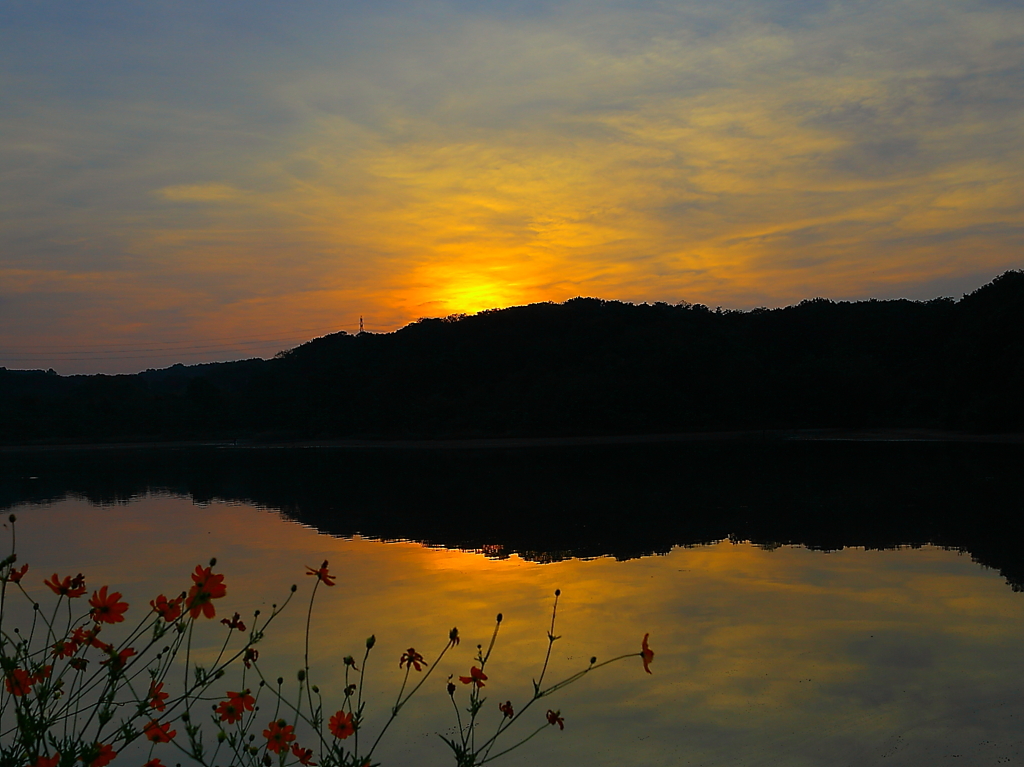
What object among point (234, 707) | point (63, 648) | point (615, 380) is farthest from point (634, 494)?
point (615, 380)

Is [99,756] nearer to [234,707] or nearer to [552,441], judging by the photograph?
[234,707]

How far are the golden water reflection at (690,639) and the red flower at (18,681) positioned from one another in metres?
3.70

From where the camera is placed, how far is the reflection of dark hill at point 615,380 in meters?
48.9

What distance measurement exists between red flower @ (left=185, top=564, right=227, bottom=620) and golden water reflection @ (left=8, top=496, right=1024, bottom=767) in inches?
152

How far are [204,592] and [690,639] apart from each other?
6.83 m

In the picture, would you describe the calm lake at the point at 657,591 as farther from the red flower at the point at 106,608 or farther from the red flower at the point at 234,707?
the red flower at the point at 106,608

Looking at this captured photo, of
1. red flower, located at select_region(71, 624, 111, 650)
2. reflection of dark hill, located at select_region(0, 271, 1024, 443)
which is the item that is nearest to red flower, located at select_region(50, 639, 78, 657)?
red flower, located at select_region(71, 624, 111, 650)

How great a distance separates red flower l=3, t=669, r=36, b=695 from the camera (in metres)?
2.26

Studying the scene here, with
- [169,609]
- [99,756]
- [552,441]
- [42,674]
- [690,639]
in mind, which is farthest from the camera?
[552,441]

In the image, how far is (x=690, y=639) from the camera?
8336 mm

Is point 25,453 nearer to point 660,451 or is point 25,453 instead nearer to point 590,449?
point 590,449

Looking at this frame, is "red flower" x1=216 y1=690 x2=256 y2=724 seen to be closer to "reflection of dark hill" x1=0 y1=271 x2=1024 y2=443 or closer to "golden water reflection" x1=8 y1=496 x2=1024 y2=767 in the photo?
"golden water reflection" x1=8 y1=496 x2=1024 y2=767

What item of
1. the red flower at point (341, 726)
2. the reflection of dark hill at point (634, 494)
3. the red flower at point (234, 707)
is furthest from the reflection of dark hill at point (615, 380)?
the red flower at point (234, 707)

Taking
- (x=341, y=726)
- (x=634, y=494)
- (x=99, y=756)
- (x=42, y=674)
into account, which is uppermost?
(x=42, y=674)
